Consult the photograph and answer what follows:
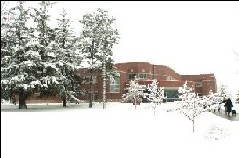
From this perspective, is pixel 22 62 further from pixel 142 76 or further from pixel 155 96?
pixel 142 76

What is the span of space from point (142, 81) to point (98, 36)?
20.1 metres

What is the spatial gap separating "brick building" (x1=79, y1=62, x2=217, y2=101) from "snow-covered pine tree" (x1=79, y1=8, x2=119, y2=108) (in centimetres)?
581

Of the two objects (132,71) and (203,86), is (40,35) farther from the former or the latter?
(203,86)

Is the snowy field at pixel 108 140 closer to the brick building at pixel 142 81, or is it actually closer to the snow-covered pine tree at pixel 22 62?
the snow-covered pine tree at pixel 22 62

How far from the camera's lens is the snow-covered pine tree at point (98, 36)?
A: 1806 inches

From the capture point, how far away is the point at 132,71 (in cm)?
7138

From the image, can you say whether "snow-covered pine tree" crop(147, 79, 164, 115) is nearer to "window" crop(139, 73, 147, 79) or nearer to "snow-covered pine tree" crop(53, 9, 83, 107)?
"snow-covered pine tree" crop(53, 9, 83, 107)

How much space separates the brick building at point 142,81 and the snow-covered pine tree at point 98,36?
581 cm

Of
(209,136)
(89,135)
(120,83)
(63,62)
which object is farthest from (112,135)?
(120,83)

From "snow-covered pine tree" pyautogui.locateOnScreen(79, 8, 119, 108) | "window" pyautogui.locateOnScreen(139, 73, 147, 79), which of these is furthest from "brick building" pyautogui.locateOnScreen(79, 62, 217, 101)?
"snow-covered pine tree" pyautogui.locateOnScreen(79, 8, 119, 108)

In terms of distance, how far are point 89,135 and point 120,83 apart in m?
46.3

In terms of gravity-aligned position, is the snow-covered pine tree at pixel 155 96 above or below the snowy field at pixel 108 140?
above

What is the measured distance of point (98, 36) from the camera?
46.1 metres

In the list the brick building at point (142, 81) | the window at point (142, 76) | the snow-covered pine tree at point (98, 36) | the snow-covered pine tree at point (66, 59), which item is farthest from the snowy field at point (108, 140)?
the window at point (142, 76)
